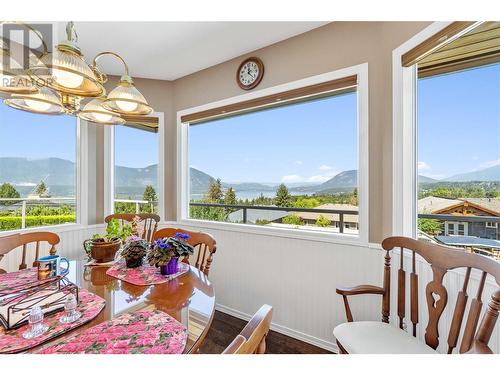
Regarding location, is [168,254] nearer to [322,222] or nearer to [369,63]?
[322,222]

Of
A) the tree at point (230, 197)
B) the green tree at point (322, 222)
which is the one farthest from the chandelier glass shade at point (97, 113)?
the green tree at point (322, 222)

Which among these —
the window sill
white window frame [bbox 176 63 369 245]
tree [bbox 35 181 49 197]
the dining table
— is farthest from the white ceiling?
the dining table

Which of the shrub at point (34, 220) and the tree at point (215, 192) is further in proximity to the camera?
the tree at point (215, 192)

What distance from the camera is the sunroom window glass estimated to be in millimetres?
2051

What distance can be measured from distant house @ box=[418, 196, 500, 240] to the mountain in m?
0.12

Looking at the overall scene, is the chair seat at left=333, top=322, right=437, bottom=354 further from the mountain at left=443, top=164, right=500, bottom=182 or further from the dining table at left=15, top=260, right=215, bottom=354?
the mountain at left=443, top=164, right=500, bottom=182

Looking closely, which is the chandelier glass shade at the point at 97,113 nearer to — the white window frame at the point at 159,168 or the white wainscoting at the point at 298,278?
the white window frame at the point at 159,168

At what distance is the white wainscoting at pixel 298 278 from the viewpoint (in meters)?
1.73

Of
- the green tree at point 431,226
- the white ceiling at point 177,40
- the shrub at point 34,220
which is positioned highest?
the white ceiling at point 177,40

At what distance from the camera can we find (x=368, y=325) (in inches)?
53.6

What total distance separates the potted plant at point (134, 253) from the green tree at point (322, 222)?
1.49m

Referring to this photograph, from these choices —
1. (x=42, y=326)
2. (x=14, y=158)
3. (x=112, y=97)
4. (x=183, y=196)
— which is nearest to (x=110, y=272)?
(x=42, y=326)
